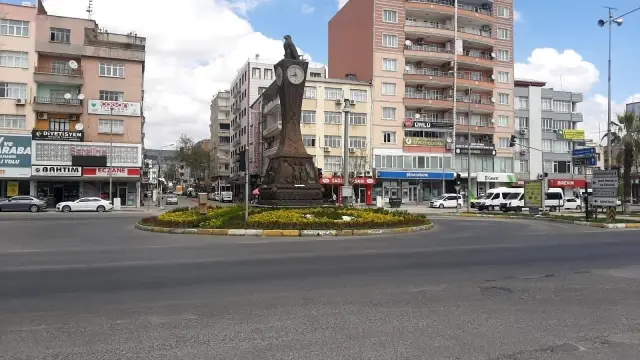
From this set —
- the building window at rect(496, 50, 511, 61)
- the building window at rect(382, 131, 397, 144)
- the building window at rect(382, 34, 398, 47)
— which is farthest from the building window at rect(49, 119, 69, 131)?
the building window at rect(496, 50, 511, 61)

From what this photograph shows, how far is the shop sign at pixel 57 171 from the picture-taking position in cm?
4519

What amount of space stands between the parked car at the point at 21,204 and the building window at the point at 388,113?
3817cm

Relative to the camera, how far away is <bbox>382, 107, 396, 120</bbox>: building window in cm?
6188

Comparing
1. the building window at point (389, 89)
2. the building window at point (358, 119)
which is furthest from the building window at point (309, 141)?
the building window at point (389, 89)

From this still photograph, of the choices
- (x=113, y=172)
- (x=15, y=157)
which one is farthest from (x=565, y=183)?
(x=15, y=157)

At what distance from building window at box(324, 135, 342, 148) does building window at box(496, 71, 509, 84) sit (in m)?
23.1

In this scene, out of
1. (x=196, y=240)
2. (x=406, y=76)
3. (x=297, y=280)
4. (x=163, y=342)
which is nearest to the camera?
(x=163, y=342)

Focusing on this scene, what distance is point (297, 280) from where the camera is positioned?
8766 mm

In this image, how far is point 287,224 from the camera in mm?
18609

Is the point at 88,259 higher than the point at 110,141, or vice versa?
the point at 110,141

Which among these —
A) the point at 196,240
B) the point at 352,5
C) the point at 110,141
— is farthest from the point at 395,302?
the point at 352,5

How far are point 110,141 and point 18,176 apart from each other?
819 cm

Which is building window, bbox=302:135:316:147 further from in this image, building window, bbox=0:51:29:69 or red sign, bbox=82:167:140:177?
building window, bbox=0:51:29:69

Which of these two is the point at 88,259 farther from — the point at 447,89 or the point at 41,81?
the point at 447,89
